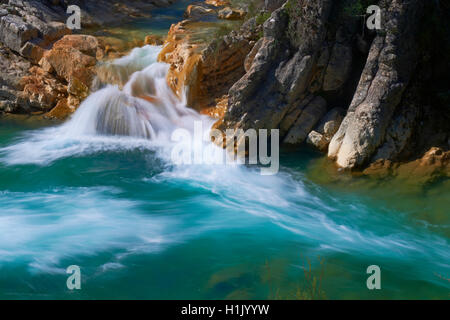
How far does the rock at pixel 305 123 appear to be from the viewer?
8.55 meters

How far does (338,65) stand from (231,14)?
6608 millimetres

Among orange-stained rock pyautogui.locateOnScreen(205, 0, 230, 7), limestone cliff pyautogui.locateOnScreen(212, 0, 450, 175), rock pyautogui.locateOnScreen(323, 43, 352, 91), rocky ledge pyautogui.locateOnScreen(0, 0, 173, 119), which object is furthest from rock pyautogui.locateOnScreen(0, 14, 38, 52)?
rock pyautogui.locateOnScreen(323, 43, 352, 91)

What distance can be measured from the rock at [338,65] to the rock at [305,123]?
0.56 meters

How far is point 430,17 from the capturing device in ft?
25.8

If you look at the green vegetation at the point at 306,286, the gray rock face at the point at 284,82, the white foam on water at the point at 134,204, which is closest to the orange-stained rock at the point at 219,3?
the white foam on water at the point at 134,204

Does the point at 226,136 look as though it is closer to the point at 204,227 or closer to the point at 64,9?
the point at 204,227

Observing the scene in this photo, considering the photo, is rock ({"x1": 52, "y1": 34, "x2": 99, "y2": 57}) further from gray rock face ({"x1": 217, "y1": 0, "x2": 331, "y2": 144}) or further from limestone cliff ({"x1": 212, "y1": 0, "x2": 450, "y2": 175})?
gray rock face ({"x1": 217, "y1": 0, "x2": 331, "y2": 144})

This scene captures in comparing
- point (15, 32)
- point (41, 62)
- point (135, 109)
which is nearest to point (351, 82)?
point (135, 109)

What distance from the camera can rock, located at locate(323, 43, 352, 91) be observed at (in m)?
8.44

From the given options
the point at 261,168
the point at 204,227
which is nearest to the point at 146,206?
the point at 204,227

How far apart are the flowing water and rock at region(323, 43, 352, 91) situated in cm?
172

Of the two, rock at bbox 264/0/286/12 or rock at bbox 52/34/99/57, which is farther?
rock at bbox 52/34/99/57

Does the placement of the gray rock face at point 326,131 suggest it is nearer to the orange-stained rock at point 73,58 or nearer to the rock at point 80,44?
the orange-stained rock at point 73,58
